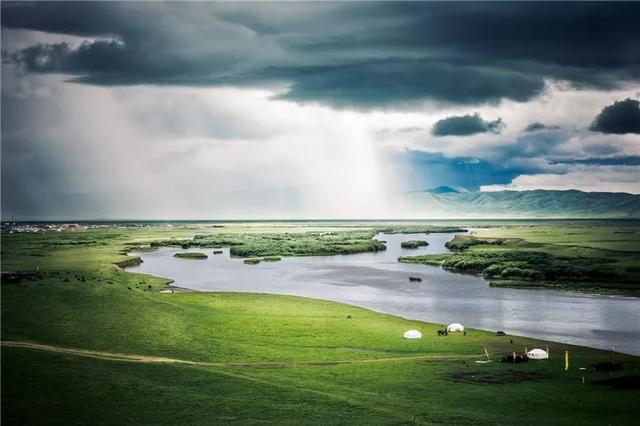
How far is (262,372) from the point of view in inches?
1687

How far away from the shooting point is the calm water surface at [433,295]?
63781 millimetres

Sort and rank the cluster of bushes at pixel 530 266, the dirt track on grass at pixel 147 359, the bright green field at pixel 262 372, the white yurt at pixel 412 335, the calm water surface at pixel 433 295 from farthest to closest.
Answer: the cluster of bushes at pixel 530 266, the calm water surface at pixel 433 295, the white yurt at pixel 412 335, the dirt track on grass at pixel 147 359, the bright green field at pixel 262 372

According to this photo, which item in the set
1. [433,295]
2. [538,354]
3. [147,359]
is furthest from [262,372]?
[433,295]

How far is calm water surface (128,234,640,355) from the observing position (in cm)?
6378

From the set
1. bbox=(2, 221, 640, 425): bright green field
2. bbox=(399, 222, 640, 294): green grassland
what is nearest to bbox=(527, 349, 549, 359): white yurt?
bbox=(2, 221, 640, 425): bright green field

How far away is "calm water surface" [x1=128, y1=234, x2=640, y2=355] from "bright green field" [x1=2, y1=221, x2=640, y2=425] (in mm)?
8592

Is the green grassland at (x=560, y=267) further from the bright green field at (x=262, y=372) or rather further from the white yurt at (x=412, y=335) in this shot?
the white yurt at (x=412, y=335)

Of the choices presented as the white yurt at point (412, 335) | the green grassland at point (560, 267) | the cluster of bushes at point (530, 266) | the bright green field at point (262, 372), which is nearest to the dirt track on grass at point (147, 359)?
the bright green field at point (262, 372)

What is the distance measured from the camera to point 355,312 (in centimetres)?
7194

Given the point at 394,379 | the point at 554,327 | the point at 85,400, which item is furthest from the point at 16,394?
the point at 554,327

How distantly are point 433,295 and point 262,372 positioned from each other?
50.3m

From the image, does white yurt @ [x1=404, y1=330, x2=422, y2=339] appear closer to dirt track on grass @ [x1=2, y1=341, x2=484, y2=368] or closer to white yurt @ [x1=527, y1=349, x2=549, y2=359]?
dirt track on grass @ [x1=2, y1=341, x2=484, y2=368]

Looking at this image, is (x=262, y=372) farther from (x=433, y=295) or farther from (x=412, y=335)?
(x=433, y=295)

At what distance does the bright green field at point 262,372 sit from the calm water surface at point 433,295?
8.59 metres
